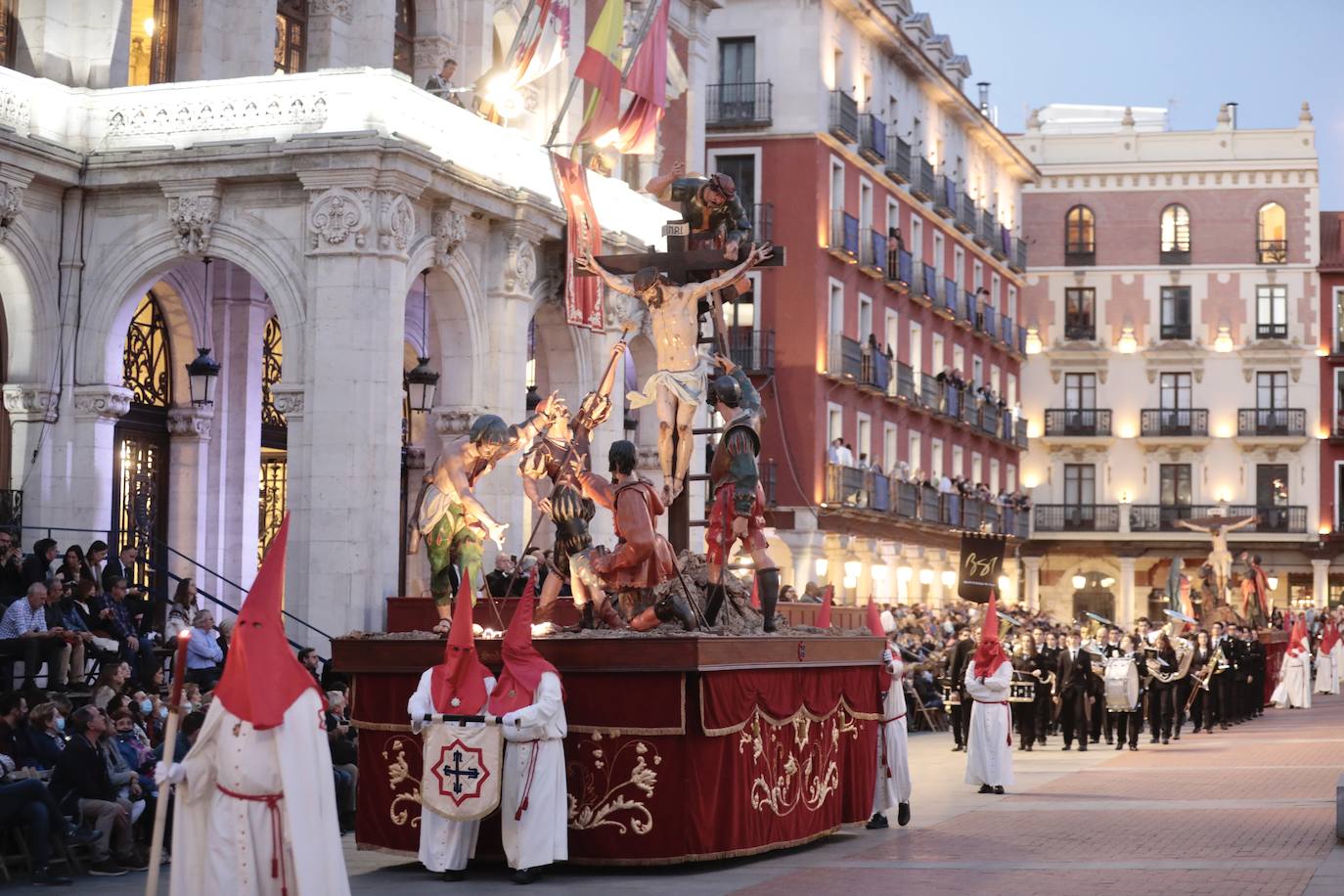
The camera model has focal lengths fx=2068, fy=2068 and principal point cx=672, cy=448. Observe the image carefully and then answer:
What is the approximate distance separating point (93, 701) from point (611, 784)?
4.64 metres

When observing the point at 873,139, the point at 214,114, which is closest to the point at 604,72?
the point at 214,114

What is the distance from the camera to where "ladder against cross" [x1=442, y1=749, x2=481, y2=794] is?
13.7 metres

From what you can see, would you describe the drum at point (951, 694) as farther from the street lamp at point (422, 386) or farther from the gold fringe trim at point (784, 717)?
the gold fringe trim at point (784, 717)

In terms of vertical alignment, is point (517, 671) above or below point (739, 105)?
below

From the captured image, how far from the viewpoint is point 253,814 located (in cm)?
1054

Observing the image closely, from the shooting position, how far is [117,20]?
24.3 metres

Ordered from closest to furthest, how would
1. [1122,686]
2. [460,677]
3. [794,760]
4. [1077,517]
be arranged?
1. [460,677]
2. [794,760]
3. [1122,686]
4. [1077,517]

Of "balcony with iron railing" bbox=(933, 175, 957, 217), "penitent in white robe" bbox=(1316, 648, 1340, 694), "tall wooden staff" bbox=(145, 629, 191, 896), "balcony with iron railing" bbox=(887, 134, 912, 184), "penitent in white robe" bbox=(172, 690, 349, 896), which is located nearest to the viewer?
"tall wooden staff" bbox=(145, 629, 191, 896)

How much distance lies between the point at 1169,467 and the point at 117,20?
49.3 metres

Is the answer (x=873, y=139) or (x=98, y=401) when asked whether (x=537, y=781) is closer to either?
(x=98, y=401)

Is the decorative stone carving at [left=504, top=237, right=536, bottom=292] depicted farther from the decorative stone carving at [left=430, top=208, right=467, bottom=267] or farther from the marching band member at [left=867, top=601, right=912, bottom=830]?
the marching band member at [left=867, top=601, right=912, bottom=830]

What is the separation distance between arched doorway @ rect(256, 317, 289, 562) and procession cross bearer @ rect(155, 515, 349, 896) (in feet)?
55.8

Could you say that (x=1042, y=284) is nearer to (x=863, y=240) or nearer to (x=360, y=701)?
(x=863, y=240)

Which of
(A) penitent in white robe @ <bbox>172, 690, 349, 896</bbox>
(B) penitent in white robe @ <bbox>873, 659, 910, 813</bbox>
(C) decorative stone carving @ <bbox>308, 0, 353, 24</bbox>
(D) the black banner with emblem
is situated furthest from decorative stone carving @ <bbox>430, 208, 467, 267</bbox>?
(A) penitent in white robe @ <bbox>172, 690, 349, 896</bbox>
